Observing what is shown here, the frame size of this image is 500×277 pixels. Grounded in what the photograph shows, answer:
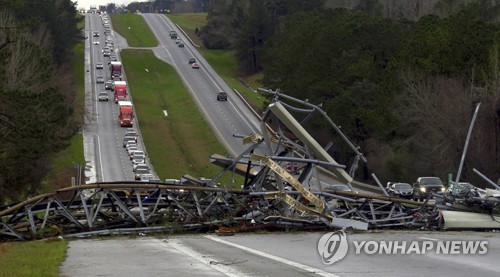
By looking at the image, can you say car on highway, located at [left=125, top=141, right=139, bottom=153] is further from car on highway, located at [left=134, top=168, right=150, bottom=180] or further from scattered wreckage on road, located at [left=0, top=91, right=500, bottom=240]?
scattered wreckage on road, located at [left=0, top=91, right=500, bottom=240]

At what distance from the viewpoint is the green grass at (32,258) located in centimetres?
1617

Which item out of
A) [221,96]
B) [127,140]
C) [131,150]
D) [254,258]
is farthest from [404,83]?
[254,258]

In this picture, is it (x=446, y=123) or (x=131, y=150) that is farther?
(x=131, y=150)

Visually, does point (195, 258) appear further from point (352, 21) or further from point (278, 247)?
point (352, 21)

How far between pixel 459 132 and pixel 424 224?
138 ft

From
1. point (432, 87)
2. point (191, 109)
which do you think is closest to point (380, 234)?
point (432, 87)

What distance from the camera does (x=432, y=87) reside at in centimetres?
7369

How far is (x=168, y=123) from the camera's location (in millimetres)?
116938

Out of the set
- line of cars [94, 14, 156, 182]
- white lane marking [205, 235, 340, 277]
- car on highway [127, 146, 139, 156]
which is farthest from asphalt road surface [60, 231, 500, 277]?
car on highway [127, 146, 139, 156]

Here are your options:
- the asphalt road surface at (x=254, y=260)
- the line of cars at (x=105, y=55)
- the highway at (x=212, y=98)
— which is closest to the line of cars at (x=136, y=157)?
the highway at (x=212, y=98)

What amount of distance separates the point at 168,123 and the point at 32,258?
9819 centimetres

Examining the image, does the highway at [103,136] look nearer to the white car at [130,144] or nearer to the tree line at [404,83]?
the white car at [130,144]

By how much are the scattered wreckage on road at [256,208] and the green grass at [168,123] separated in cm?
4595

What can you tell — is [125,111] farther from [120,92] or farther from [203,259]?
[203,259]
